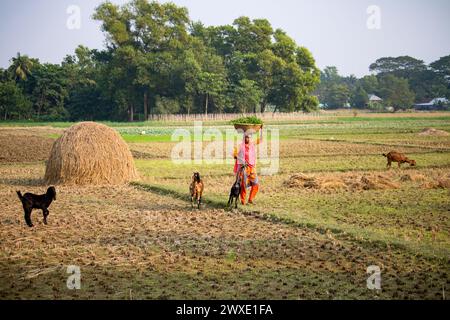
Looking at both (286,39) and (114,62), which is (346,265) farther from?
(286,39)

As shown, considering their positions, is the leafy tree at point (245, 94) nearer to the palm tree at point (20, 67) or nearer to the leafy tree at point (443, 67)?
the palm tree at point (20, 67)

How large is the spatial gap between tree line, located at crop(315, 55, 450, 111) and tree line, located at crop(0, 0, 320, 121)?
28544 mm

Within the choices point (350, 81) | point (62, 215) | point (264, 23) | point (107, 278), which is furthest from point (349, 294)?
point (350, 81)

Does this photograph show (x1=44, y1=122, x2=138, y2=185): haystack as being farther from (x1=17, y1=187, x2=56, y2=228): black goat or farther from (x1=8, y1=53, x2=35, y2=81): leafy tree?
(x1=8, y1=53, x2=35, y2=81): leafy tree

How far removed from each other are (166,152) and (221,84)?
4162cm

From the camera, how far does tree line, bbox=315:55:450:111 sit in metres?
101

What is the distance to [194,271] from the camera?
8250mm

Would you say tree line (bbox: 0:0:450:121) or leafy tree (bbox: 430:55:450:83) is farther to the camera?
leafy tree (bbox: 430:55:450:83)

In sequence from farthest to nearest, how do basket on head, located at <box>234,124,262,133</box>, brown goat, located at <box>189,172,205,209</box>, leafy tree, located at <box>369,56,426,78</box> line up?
1. leafy tree, located at <box>369,56,426,78</box>
2. basket on head, located at <box>234,124,262,133</box>
3. brown goat, located at <box>189,172,205,209</box>

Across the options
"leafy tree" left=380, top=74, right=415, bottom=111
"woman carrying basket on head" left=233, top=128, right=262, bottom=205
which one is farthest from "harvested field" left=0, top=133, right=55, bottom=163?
"leafy tree" left=380, top=74, right=415, bottom=111

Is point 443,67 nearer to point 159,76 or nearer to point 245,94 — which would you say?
point 245,94

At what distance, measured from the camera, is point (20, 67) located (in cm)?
7488

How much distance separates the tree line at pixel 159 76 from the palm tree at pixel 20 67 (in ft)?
0.42

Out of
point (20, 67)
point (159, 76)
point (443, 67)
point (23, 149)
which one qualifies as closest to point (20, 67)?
point (20, 67)
